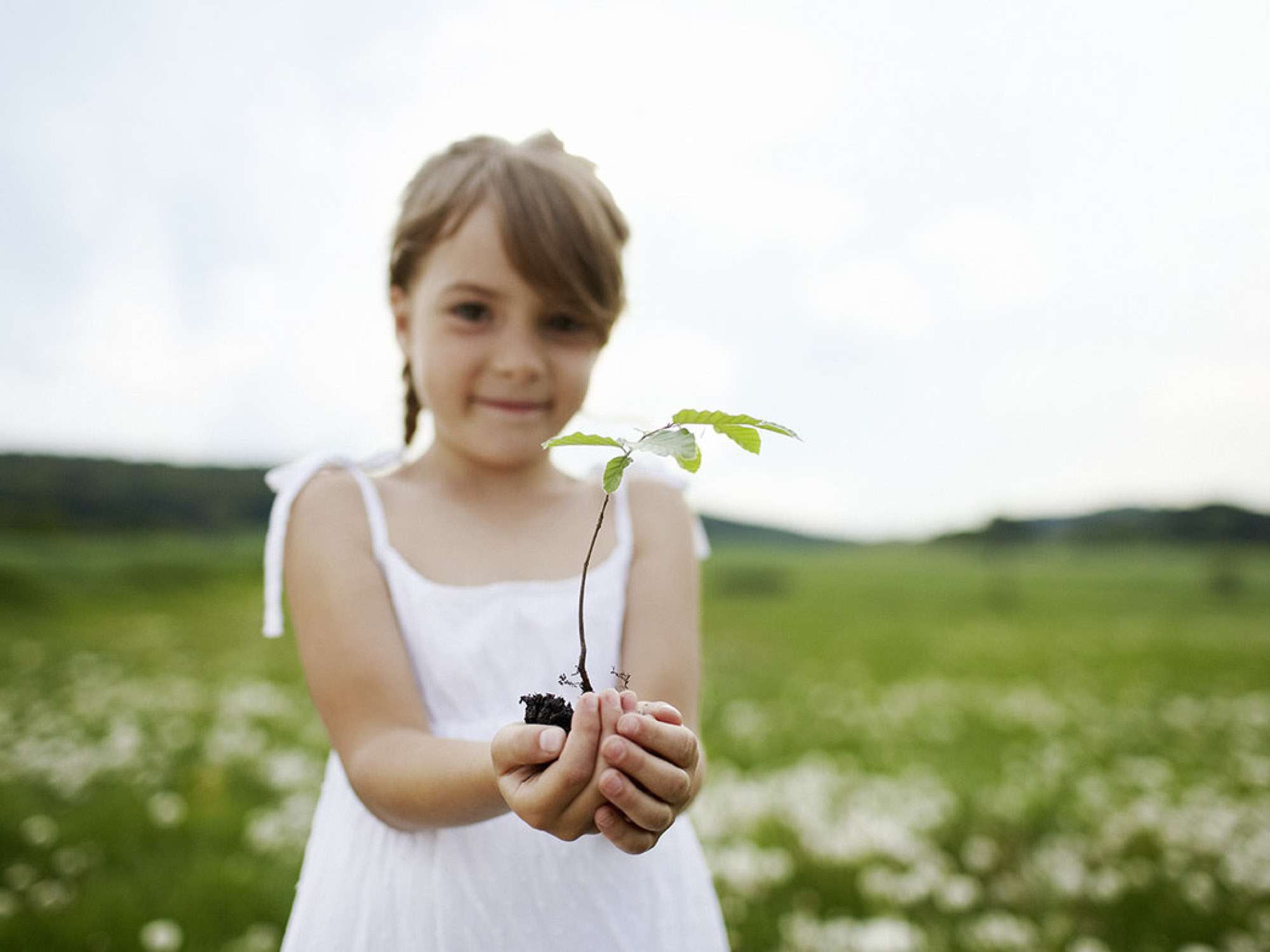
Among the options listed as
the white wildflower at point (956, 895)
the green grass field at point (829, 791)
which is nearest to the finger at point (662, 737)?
the green grass field at point (829, 791)

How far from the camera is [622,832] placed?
122 centimetres

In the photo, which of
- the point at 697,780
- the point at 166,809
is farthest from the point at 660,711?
the point at 166,809

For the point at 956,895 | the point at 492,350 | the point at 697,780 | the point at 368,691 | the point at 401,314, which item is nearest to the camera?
the point at 697,780

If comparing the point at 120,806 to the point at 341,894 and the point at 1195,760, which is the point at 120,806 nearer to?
A: the point at 341,894

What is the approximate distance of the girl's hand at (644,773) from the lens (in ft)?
3.77

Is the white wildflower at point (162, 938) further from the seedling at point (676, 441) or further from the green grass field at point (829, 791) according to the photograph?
the seedling at point (676, 441)

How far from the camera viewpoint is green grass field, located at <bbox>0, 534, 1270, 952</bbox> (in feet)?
10.8

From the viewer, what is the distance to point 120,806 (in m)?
4.31

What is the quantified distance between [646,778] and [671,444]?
0.44 meters

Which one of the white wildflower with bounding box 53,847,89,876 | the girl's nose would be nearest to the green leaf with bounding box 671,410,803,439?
the girl's nose

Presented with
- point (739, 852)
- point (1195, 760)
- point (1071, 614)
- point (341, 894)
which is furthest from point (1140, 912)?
point (1071, 614)

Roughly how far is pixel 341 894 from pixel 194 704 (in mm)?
5416

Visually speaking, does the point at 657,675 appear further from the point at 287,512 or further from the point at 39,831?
the point at 39,831

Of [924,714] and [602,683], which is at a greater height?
[602,683]
